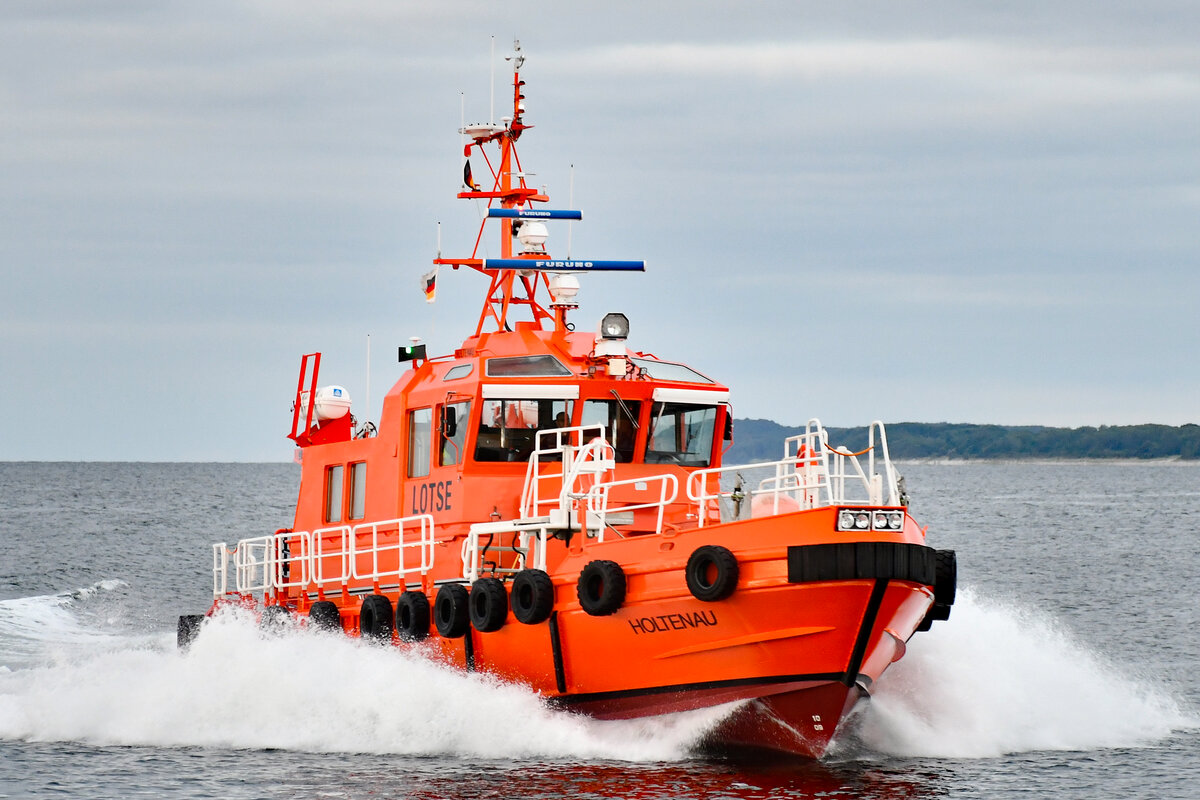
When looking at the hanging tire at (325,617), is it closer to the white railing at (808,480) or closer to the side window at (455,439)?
the side window at (455,439)

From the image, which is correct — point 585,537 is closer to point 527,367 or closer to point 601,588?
point 601,588

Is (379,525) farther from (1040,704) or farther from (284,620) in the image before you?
(1040,704)

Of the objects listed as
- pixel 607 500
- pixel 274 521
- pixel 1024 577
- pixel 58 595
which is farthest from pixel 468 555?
pixel 274 521

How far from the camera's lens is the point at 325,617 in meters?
16.5

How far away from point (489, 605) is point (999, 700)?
5437mm

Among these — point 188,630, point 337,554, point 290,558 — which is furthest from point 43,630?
point 337,554

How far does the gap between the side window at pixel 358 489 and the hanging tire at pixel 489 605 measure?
335 centimetres

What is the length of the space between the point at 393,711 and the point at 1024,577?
2748cm

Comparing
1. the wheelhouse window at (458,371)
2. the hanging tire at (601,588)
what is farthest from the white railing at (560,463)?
the wheelhouse window at (458,371)

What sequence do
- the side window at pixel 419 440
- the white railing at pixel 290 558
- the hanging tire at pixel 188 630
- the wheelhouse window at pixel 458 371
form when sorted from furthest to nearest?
the hanging tire at pixel 188 630
the white railing at pixel 290 558
the side window at pixel 419 440
the wheelhouse window at pixel 458 371

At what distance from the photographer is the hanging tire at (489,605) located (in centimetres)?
1409

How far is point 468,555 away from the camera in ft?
48.5

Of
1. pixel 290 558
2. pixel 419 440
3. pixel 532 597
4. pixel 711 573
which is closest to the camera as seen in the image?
pixel 711 573

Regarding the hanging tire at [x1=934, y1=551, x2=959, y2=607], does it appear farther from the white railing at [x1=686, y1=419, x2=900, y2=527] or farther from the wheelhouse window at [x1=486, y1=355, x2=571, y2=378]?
the wheelhouse window at [x1=486, y1=355, x2=571, y2=378]
